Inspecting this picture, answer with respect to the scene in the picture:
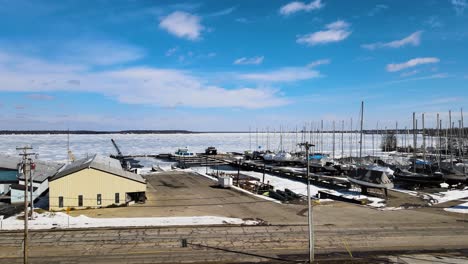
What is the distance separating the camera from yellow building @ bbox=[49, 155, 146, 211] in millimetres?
35375

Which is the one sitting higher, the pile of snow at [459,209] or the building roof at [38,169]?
the building roof at [38,169]

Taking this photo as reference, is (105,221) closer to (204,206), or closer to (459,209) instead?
(204,206)

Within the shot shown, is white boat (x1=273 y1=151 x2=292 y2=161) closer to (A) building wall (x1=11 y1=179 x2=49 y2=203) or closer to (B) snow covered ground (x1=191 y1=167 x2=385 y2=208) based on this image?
(B) snow covered ground (x1=191 y1=167 x2=385 y2=208)

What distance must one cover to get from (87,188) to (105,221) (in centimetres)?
767

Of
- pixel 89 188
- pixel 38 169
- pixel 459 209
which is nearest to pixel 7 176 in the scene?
pixel 38 169

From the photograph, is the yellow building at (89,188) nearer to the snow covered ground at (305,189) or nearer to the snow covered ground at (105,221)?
the snow covered ground at (105,221)

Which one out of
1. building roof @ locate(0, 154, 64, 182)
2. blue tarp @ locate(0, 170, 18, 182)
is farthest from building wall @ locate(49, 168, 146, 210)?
building roof @ locate(0, 154, 64, 182)

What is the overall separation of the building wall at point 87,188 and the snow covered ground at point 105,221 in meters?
3.49

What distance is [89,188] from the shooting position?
36406mm

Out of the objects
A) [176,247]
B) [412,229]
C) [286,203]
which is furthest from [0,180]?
[412,229]

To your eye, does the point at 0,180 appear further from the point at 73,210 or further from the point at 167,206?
the point at 167,206

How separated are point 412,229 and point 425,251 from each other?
586cm

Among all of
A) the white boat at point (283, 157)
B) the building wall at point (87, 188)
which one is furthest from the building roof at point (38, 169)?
the white boat at point (283, 157)

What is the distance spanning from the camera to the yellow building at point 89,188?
3538 cm
